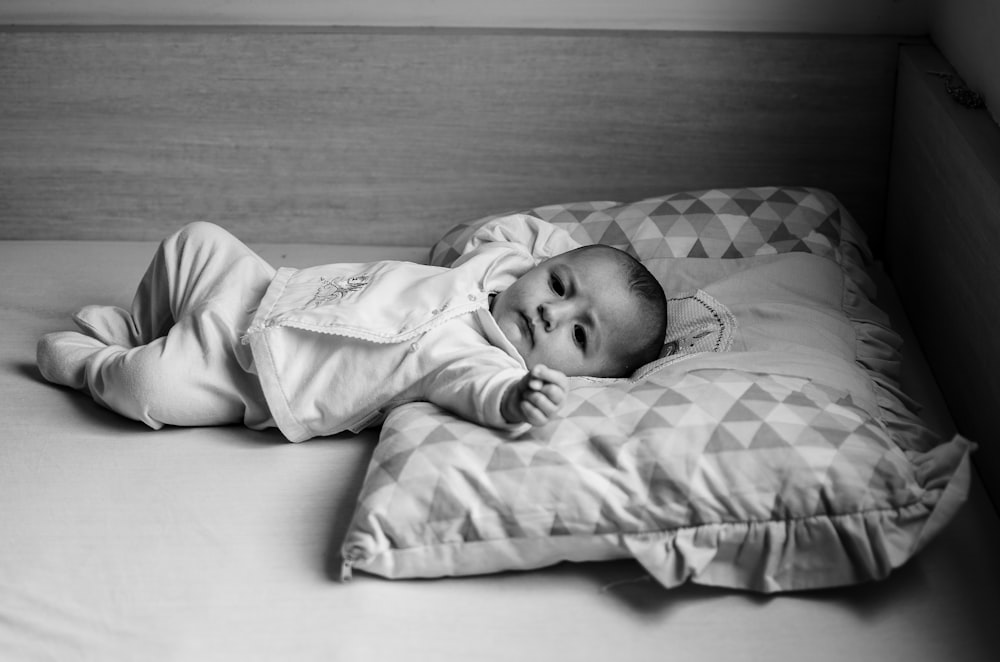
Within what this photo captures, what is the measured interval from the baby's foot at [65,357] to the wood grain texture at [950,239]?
1.05 m

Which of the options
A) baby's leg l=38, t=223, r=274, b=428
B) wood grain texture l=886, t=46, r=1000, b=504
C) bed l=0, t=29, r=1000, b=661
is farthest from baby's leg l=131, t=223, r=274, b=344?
wood grain texture l=886, t=46, r=1000, b=504

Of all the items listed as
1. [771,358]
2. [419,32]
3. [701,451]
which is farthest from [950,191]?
[419,32]

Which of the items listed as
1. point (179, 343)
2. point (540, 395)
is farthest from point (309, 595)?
point (179, 343)

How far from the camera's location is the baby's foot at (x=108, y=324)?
1.40 m

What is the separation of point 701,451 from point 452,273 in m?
0.43

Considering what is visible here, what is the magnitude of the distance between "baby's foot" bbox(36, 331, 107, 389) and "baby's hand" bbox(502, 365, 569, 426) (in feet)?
1.92

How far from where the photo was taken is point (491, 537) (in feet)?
3.25

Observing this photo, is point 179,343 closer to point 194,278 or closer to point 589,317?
point 194,278

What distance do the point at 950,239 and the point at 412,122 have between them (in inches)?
32.9

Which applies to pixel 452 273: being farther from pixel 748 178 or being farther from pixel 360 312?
pixel 748 178

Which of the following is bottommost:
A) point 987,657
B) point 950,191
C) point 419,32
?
point 987,657

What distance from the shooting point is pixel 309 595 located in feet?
3.24

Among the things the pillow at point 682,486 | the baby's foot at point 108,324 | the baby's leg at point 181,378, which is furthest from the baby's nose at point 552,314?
the baby's foot at point 108,324

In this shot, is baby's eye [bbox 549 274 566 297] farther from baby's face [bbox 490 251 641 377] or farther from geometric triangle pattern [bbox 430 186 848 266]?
geometric triangle pattern [bbox 430 186 848 266]
